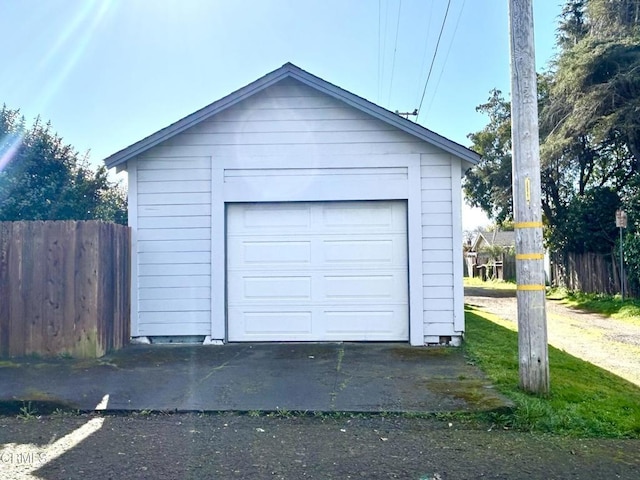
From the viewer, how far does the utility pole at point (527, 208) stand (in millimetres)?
4918

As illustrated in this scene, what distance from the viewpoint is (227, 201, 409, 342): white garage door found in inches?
306

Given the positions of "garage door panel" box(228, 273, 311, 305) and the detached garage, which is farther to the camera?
"garage door panel" box(228, 273, 311, 305)

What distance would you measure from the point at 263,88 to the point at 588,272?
13.7 m

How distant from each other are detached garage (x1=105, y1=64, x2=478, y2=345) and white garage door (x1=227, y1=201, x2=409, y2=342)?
0.05 ft

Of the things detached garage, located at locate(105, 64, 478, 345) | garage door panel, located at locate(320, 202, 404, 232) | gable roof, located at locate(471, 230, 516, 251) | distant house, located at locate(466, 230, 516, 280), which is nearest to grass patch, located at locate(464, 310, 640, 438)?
detached garage, located at locate(105, 64, 478, 345)

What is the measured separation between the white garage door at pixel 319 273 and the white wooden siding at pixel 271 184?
22 cm

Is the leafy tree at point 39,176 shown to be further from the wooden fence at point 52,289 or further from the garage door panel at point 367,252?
the garage door panel at point 367,252

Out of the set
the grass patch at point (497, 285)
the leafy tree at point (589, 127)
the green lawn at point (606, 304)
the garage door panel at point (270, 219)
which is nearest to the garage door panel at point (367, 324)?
the garage door panel at point (270, 219)

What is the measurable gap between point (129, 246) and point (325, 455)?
5379mm

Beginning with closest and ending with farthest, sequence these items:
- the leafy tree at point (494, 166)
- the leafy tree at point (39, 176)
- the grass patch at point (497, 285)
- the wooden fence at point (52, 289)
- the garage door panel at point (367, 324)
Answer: the wooden fence at point (52, 289) < the garage door panel at point (367, 324) < the leafy tree at point (39, 176) < the leafy tree at point (494, 166) < the grass patch at point (497, 285)

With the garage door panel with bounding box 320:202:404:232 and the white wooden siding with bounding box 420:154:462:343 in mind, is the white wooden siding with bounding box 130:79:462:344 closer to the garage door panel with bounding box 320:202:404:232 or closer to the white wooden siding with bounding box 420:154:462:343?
the white wooden siding with bounding box 420:154:462:343

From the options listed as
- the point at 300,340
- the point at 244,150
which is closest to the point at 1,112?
the point at 244,150

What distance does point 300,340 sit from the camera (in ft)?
25.7

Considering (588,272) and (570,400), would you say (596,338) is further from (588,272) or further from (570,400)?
(588,272)
